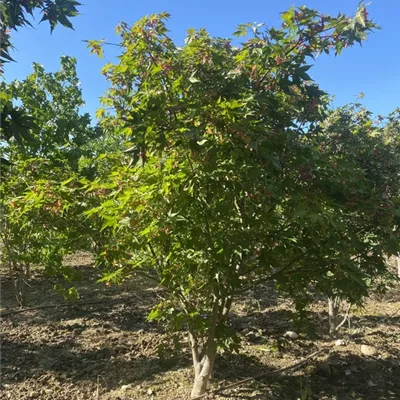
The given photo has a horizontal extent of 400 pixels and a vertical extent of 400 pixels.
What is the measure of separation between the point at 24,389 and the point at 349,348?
4.09 metres

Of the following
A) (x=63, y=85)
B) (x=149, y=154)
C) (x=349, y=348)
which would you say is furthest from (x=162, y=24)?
(x=63, y=85)

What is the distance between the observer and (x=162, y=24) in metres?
2.71

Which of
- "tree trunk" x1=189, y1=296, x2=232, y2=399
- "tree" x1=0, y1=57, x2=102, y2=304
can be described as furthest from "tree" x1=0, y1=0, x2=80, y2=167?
"tree trunk" x1=189, y1=296, x2=232, y2=399

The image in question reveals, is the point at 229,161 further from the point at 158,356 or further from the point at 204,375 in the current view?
the point at 158,356

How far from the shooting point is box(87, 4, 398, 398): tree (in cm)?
230

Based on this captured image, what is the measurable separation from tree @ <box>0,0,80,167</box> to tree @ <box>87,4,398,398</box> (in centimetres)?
48

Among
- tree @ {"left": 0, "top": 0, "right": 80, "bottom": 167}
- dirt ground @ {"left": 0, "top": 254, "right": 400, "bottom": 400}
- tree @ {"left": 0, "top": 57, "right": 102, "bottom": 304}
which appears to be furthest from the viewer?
dirt ground @ {"left": 0, "top": 254, "right": 400, "bottom": 400}

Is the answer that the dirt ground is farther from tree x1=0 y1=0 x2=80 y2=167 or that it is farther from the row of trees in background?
tree x1=0 y1=0 x2=80 y2=167

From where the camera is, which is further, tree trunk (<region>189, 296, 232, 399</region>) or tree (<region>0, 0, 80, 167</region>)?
tree trunk (<region>189, 296, 232, 399</region>)

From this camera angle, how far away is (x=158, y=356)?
4.56 m

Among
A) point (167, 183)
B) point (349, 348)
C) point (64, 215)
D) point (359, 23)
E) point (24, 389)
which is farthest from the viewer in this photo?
point (349, 348)

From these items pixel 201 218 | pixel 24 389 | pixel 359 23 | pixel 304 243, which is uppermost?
pixel 359 23

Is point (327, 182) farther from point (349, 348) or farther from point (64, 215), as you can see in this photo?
point (349, 348)

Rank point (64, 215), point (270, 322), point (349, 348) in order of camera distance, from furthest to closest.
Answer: point (270, 322) → point (349, 348) → point (64, 215)
